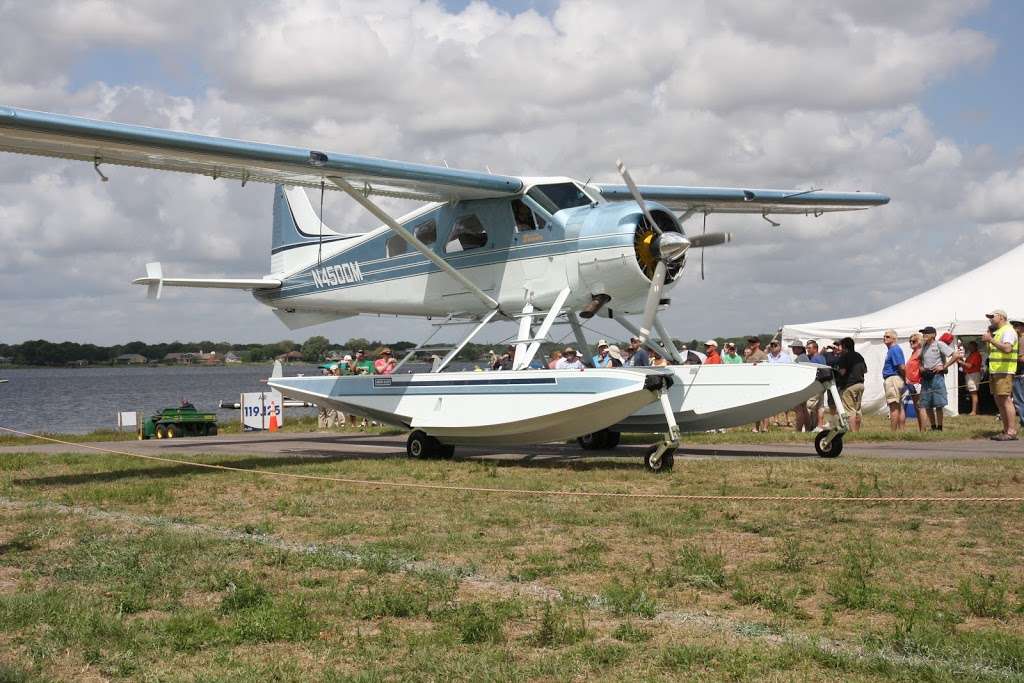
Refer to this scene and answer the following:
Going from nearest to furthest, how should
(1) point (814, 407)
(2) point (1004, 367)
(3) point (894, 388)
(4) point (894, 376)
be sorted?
(2) point (1004, 367) < (3) point (894, 388) < (4) point (894, 376) < (1) point (814, 407)

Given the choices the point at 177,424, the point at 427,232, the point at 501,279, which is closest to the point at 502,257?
the point at 501,279

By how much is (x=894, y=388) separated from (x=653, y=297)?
6.95 m

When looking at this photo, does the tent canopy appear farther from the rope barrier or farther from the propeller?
the rope barrier

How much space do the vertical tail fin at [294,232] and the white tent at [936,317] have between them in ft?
39.1

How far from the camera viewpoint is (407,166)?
14.2m

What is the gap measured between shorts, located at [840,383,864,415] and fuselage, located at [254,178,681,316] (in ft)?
17.6

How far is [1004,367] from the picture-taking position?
15039 mm

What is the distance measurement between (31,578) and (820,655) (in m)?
4.70

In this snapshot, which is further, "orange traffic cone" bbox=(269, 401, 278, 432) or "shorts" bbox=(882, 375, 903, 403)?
"orange traffic cone" bbox=(269, 401, 278, 432)

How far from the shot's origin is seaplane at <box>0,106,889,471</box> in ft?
40.2

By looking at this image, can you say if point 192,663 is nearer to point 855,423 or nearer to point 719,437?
point 719,437

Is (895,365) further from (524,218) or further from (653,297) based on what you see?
(524,218)

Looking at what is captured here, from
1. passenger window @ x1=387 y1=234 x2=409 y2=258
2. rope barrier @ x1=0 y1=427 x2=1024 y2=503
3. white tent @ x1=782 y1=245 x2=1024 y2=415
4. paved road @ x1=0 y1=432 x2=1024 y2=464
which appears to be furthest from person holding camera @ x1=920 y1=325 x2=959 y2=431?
passenger window @ x1=387 y1=234 x2=409 y2=258

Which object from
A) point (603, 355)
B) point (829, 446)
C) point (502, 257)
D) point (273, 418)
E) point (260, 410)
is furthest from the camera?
point (260, 410)
